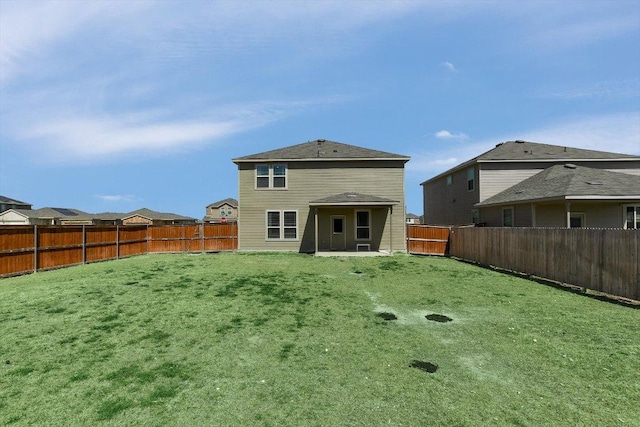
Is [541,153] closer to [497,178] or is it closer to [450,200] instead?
[497,178]

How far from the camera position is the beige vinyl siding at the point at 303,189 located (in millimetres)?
20625

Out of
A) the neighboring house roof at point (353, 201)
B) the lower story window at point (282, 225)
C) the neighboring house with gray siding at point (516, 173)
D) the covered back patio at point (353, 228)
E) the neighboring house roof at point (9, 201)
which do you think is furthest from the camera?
the neighboring house roof at point (9, 201)

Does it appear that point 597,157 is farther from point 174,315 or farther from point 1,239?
point 1,239

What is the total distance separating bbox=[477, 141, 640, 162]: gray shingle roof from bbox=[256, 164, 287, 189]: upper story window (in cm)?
1221

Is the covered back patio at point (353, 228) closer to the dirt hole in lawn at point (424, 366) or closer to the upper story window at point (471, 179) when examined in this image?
the upper story window at point (471, 179)

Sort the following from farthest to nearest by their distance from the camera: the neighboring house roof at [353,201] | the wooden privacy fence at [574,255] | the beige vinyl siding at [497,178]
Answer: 1. the beige vinyl siding at [497,178]
2. the neighboring house roof at [353,201]
3. the wooden privacy fence at [574,255]

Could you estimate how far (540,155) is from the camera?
21.6 meters

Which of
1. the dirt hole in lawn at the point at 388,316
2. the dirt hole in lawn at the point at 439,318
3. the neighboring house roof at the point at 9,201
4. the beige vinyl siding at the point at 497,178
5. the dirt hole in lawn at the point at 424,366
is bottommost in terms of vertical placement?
the dirt hole in lawn at the point at 424,366

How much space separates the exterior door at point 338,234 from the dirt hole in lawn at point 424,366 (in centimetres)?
1563

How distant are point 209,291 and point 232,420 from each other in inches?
237

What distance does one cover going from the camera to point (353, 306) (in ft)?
25.0

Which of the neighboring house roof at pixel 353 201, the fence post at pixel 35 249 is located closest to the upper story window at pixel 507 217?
the neighboring house roof at pixel 353 201

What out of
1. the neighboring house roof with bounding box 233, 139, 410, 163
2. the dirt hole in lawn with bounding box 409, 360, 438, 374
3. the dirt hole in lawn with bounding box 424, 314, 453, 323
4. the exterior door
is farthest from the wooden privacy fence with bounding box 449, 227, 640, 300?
the neighboring house roof with bounding box 233, 139, 410, 163

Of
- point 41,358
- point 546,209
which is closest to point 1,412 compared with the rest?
point 41,358
